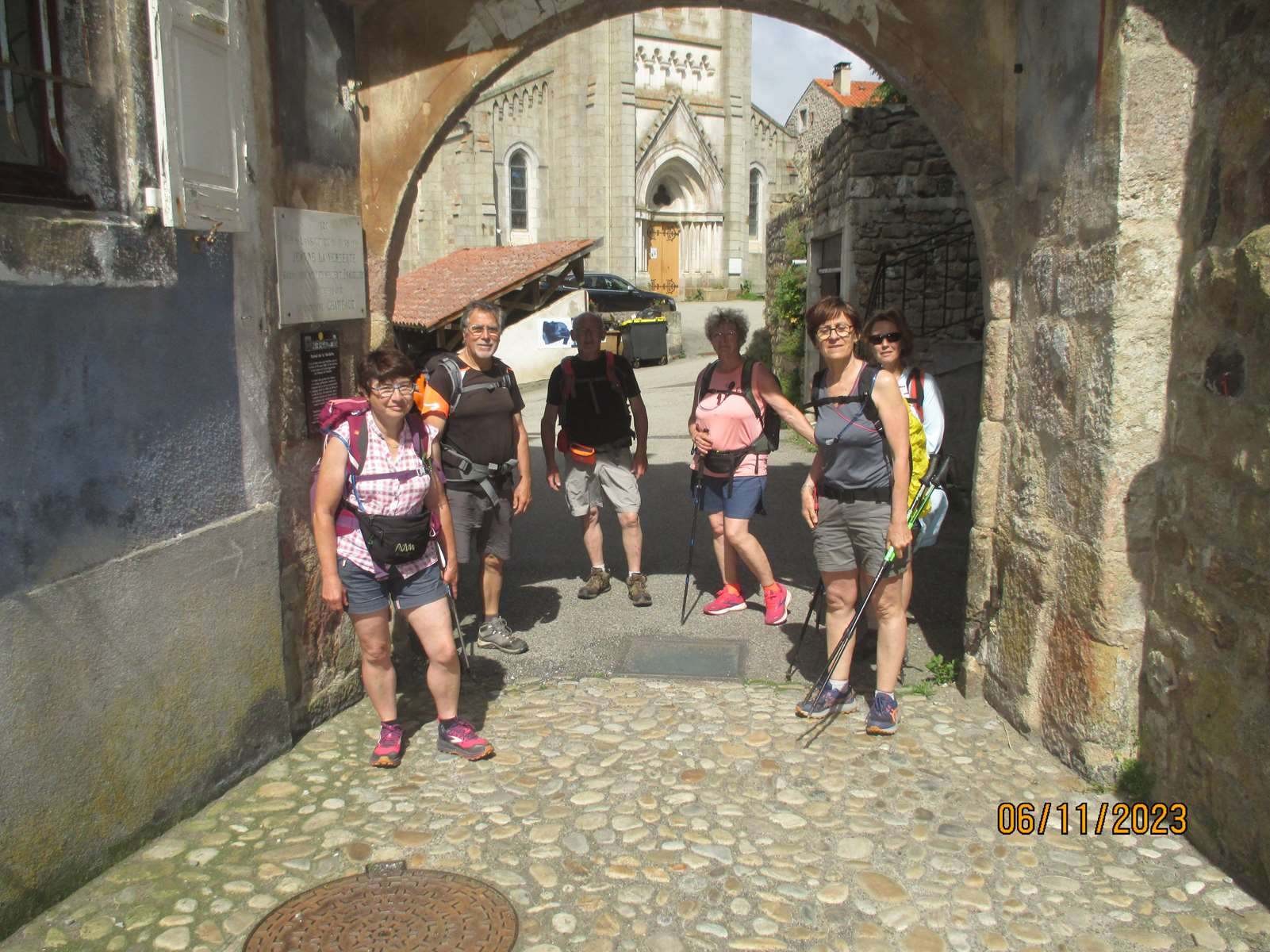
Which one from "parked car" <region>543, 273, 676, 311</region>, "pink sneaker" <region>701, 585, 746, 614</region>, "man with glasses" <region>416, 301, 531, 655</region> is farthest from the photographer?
"parked car" <region>543, 273, 676, 311</region>

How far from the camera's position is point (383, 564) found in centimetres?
385

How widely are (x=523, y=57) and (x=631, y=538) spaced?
2567 millimetres

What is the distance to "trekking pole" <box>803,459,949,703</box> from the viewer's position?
4.20 m

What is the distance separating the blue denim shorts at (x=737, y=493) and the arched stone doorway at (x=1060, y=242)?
1261mm

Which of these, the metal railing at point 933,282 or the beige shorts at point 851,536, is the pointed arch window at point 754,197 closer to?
the metal railing at point 933,282

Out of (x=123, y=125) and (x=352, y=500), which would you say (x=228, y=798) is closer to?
(x=352, y=500)

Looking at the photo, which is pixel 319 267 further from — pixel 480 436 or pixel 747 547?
pixel 747 547

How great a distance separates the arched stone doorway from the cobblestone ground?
344 mm

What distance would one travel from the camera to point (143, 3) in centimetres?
332

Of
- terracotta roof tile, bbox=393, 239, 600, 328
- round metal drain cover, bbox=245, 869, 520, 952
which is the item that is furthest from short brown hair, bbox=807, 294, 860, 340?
terracotta roof tile, bbox=393, 239, 600, 328

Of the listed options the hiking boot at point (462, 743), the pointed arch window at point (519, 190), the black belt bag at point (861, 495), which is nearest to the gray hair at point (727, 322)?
the black belt bag at point (861, 495)

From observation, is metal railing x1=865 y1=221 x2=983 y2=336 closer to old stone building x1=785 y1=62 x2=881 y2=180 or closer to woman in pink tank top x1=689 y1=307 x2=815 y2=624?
woman in pink tank top x1=689 y1=307 x2=815 y2=624

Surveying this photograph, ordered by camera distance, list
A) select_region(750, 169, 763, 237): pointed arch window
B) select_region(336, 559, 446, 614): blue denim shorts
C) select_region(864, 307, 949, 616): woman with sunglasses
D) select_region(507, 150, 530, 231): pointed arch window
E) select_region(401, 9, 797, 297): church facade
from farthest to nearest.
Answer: select_region(750, 169, 763, 237): pointed arch window, select_region(507, 150, 530, 231): pointed arch window, select_region(401, 9, 797, 297): church facade, select_region(864, 307, 949, 616): woman with sunglasses, select_region(336, 559, 446, 614): blue denim shorts

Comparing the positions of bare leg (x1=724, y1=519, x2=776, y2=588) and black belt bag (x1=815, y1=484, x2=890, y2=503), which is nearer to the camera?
black belt bag (x1=815, y1=484, x2=890, y2=503)
